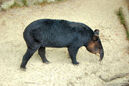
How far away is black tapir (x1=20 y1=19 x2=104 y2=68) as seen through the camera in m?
7.95

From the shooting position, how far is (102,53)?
8789 mm

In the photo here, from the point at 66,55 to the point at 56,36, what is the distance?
1.41 m

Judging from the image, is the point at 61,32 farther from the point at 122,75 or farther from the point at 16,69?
the point at 122,75

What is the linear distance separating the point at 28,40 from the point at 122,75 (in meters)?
3.03

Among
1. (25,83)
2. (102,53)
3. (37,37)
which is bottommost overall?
(25,83)

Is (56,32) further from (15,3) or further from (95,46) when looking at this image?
(15,3)

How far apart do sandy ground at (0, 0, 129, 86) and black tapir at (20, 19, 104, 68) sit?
0.49 metres

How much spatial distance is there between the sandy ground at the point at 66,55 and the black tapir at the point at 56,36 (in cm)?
49

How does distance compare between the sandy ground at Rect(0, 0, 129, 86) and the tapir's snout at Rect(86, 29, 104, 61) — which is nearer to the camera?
Answer: the sandy ground at Rect(0, 0, 129, 86)

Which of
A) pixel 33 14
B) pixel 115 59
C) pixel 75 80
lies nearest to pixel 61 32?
pixel 75 80

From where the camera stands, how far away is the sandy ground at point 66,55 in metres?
8.39

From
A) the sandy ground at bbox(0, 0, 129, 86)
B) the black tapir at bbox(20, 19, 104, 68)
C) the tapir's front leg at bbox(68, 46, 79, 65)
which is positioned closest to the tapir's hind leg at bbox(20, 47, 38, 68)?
the black tapir at bbox(20, 19, 104, 68)

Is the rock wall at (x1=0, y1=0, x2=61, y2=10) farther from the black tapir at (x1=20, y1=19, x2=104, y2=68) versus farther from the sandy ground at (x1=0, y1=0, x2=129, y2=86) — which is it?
the black tapir at (x1=20, y1=19, x2=104, y2=68)

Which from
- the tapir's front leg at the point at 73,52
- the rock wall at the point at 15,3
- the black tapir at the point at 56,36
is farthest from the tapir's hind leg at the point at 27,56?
the rock wall at the point at 15,3
